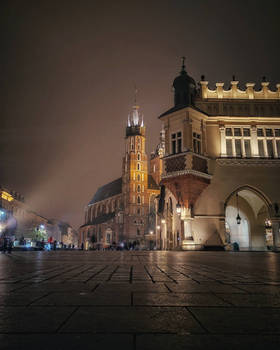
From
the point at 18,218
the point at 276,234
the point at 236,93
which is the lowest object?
the point at 276,234

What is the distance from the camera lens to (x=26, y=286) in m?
4.02

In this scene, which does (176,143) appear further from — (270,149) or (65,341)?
(65,341)

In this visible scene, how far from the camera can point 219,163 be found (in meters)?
28.2

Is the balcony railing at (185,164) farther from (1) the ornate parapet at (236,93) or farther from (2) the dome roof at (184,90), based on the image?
(1) the ornate parapet at (236,93)

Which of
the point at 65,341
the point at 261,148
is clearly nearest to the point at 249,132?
the point at 261,148

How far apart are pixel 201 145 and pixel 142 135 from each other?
74.7 m

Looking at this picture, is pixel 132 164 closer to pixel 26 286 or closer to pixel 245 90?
pixel 245 90

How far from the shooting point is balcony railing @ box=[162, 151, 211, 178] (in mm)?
26158

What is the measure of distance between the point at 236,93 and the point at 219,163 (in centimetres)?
714

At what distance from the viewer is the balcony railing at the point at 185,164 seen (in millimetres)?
26158

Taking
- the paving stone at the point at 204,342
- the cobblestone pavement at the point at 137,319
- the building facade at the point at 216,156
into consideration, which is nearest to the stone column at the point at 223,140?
the building facade at the point at 216,156

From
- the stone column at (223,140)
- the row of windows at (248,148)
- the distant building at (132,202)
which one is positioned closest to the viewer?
the stone column at (223,140)

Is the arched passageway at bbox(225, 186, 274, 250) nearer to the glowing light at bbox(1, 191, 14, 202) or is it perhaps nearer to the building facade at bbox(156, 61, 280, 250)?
the building facade at bbox(156, 61, 280, 250)

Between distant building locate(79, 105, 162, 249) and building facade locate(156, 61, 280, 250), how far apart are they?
52816 millimetres
